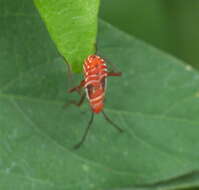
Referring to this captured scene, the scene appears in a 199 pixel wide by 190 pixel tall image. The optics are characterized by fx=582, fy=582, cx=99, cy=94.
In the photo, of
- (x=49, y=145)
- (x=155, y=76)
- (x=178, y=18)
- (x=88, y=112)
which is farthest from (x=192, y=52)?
(x=49, y=145)

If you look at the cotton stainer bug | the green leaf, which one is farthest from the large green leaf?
the green leaf

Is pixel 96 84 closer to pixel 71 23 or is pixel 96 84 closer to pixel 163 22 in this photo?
pixel 71 23

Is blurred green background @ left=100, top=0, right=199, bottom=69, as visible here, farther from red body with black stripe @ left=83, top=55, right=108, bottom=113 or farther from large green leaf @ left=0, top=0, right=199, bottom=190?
red body with black stripe @ left=83, top=55, right=108, bottom=113

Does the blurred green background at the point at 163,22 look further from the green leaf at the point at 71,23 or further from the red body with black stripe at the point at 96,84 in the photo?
the green leaf at the point at 71,23

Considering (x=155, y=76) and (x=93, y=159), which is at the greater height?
(x=155, y=76)

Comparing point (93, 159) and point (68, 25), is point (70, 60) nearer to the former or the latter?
point (68, 25)

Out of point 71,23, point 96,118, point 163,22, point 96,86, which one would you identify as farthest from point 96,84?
point 163,22
